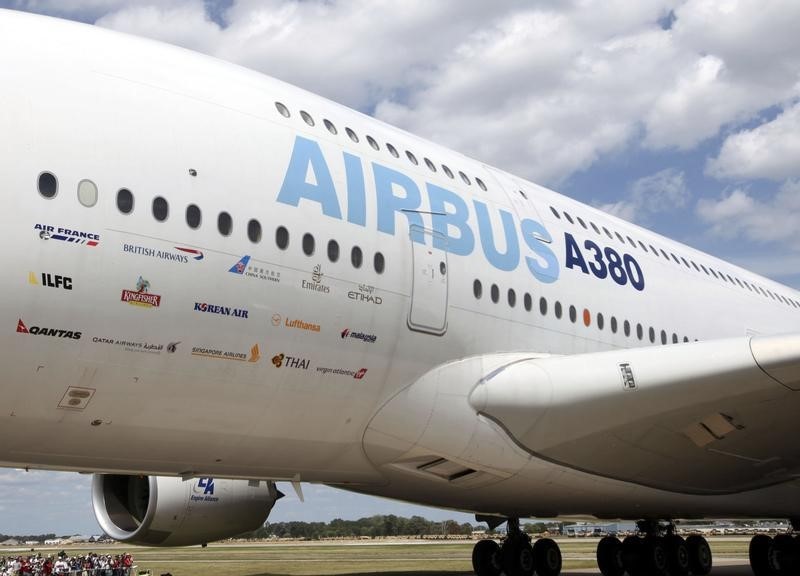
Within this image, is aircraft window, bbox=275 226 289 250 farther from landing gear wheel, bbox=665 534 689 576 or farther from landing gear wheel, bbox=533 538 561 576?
landing gear wheel, bbox=665 534 689 576

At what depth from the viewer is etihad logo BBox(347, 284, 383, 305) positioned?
786cm

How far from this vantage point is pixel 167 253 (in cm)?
665

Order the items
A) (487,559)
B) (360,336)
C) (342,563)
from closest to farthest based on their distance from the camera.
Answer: (360,336), (487,559), (342,563)

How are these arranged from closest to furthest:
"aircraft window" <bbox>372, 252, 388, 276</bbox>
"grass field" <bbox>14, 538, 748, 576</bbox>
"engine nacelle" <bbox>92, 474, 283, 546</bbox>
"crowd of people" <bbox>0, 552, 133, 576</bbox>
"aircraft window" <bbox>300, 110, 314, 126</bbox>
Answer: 1. "aircraft window" <bbox>372, 252, 388, 276</bbox>
2. "aircraft window" <bbox>300, 110, 314, 126</bbox>
3. "engine nacelle" <bbox>92, 474, 283, 546</bbox>
4. "grass field" <bbox>14, 538, 748, 576</bbox>
5. "crowd of people" <bbox>0, 552, 133, 576</bbox>

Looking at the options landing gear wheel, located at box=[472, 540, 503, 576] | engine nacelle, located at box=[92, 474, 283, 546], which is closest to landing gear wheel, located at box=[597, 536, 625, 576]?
landing gear wheel, located at box=[472, 540, 503, 576]

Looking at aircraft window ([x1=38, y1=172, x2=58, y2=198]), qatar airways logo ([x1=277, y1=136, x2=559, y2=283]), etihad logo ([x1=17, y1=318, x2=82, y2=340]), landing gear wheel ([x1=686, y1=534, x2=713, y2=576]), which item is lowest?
landing gear wheel ([x1=686, y1=534, x2=713, y2=576])

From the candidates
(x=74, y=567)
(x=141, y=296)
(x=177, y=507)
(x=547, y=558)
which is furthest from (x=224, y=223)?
(x=74, y=567)

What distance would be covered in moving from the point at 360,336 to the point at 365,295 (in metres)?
0.36

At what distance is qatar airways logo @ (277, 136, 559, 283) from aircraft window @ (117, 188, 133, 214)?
52.2 inches

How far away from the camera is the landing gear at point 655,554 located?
14.2 m

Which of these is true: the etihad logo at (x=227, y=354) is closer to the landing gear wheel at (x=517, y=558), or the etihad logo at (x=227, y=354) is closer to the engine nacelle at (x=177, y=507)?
the engine nacelle at (x=177, y=507)

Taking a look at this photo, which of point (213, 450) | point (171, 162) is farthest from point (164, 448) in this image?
point (171, 162)

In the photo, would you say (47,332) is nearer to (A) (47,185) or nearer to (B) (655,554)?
(A) (47,185)

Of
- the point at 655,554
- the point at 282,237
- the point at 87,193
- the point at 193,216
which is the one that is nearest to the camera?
the point at 87,193
